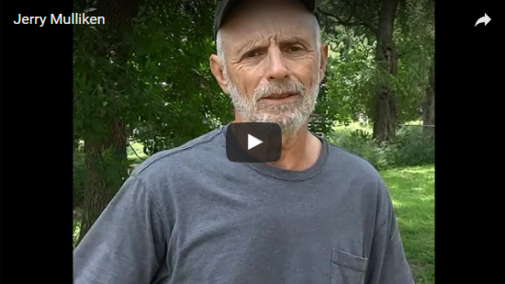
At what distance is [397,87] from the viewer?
189cm

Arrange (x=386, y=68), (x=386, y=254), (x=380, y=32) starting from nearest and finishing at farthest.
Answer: (x=386, y=254) → (x=380, y=32) → (x=386, y=68)

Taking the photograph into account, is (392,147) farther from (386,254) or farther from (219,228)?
(219,228)

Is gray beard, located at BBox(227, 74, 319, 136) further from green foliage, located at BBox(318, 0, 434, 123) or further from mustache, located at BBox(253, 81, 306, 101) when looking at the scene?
green foliage, located at BBox(318, 0, 434, 123)

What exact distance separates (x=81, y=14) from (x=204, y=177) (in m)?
0.85

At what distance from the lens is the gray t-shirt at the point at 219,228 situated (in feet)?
2.31

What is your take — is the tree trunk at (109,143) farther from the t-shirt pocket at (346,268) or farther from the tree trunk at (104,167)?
the t-shirt pocket at (346,268)

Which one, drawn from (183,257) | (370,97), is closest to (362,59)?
(370,97)

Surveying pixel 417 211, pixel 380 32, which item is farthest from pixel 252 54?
pixel 417 211

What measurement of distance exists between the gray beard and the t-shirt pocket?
21 centimetres

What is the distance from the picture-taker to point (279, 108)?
78 cm

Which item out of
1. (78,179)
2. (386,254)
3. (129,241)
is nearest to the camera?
(129,241)

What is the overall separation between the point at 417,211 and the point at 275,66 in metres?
1.19
